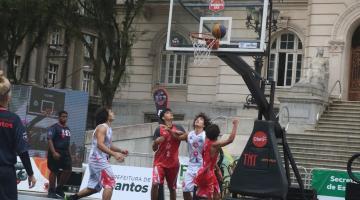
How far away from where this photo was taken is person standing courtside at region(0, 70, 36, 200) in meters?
7.59

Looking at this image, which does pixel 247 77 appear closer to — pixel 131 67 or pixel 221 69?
pixel 221 69

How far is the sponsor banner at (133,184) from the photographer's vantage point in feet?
56.0

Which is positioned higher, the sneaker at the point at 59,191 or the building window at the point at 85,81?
the building window at the point at 85,81

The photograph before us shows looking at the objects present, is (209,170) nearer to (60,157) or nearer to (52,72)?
(60,157)

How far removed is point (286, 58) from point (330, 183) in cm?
1794

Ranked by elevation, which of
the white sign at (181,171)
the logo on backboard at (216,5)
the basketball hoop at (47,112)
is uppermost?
the logo on backboard at (216,5)

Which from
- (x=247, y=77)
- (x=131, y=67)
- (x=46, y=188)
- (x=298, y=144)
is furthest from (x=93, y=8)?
(x=247, y=77)

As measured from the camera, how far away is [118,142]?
2795 cm

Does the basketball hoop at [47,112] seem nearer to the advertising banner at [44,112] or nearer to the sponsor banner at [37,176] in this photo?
the advertising banner at [44,112]

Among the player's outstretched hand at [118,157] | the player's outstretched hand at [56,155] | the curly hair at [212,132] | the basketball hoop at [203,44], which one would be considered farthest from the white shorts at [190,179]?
the player's outstretched hand at [56,155]

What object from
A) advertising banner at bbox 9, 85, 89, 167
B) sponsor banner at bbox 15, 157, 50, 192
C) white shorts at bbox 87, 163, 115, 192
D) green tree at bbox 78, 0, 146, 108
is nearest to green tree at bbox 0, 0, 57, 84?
green tree at bbox 78, 0, 146, 108

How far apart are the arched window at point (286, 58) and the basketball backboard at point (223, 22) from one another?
872 inches

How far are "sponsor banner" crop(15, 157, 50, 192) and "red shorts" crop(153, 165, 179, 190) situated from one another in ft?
20.0

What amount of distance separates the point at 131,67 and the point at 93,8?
7.22 meters
